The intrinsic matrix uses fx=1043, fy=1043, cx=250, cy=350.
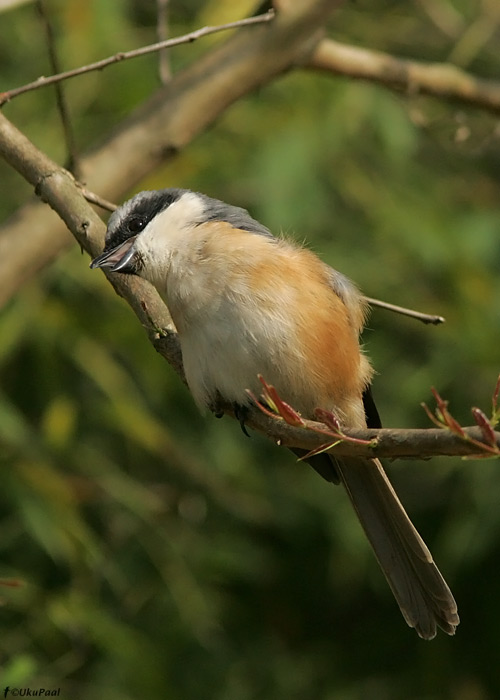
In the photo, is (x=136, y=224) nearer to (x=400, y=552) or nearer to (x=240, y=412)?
(x=240, y=412)

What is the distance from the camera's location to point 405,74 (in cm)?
511

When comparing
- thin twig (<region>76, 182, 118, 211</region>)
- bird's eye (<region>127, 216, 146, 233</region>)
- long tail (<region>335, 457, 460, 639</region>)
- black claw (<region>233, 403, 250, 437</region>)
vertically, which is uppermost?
thin twig (<region>76, 182, 118, 211</region>)

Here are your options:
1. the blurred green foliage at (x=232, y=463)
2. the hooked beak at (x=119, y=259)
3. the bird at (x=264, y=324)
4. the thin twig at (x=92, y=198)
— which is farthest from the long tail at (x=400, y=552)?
the blurred green foliage at (x=232, y=463)

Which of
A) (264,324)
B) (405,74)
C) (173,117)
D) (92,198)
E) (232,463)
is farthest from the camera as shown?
(232,463)

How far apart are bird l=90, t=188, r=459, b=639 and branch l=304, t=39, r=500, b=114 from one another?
1701mm

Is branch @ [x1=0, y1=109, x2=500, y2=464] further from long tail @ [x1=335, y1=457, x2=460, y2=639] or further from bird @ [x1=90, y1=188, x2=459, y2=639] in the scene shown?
long tail @ [x1=335, y1=457, x2=460, y2=639]

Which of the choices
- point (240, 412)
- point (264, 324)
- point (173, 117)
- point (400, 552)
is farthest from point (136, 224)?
point (400, 552)

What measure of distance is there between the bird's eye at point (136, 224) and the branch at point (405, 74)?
5.73 ft

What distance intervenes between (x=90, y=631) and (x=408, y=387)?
1.98m

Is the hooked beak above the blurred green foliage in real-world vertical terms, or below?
above

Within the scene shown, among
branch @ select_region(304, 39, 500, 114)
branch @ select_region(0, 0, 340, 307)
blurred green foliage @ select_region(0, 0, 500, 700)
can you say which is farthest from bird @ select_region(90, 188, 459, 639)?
branch @ select_region(304, 39, 500, 114)

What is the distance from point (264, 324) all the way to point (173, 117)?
4.78 feet

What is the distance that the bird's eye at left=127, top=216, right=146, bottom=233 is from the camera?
3.37m

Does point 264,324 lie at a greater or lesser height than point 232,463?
greater
